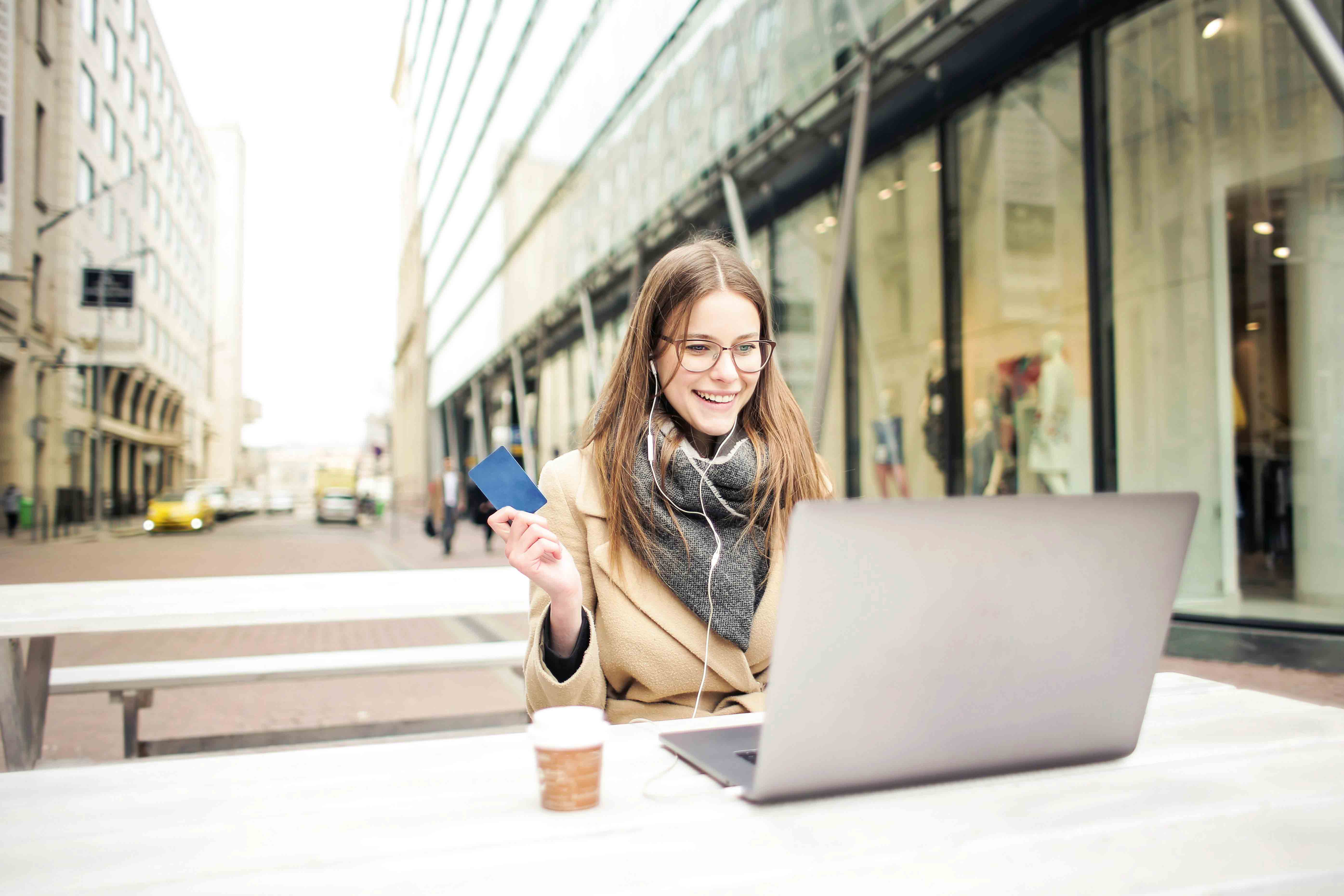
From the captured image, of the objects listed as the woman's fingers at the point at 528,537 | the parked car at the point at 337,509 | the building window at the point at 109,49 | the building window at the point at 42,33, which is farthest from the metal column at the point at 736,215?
the parked car at the point at 337,509

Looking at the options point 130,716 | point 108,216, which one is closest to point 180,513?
point 108,216

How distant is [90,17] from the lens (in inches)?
173

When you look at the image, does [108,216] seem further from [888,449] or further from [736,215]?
[888,449]

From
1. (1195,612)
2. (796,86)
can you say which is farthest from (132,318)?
(1195,612)

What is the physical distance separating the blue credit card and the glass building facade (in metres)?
0.68

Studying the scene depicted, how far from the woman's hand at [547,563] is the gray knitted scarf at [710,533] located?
0.84 ft

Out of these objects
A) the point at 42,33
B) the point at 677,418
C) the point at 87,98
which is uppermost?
the point at 42,33

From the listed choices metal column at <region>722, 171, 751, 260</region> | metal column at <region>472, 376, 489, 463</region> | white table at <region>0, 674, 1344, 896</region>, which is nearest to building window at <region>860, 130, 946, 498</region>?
metal column at <region>722, 171, 751, 260</region>

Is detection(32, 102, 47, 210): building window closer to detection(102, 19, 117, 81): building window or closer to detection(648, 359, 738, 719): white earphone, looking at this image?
detection(102, 19, 117, 81): building window

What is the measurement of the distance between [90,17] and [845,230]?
16.7 ft

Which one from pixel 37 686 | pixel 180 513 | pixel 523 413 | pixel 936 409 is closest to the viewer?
pixel 37 686

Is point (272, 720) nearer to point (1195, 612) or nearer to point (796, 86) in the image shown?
point (1195, 612)

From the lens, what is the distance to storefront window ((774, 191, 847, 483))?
9.19 m

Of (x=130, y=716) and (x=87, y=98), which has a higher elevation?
(x=87, y=98)
